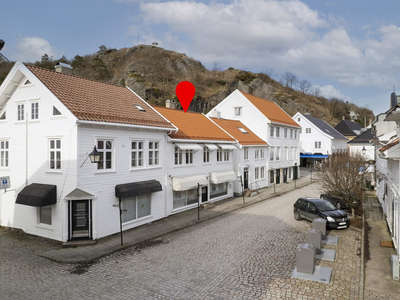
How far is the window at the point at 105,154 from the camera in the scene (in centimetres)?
1527

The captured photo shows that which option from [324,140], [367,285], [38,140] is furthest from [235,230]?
[324,140]

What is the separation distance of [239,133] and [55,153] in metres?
19.7

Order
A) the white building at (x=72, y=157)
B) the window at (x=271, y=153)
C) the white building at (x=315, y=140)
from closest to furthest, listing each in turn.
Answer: the white building at (x=72, y=157) → the window at (x=271, y=153) → the white building at (x=315, y=140)

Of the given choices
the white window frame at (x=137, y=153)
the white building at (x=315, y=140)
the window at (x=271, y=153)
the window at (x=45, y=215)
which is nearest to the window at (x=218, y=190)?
the white window frame at (x=137, y=153)

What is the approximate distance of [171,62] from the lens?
87.0m

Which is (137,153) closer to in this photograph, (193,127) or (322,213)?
(193,127)

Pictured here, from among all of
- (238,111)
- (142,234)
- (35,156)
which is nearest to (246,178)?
(238,111)

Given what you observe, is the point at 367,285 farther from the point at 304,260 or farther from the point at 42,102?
the point at 42,102

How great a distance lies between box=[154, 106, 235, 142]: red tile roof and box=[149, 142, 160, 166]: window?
1.65 meters

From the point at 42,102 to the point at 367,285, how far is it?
658 inches

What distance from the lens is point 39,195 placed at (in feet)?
46.7

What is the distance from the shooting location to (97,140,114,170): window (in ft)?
50.1

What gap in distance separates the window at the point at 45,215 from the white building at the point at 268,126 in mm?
20650

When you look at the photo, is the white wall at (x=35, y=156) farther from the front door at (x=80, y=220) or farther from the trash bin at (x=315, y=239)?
the trash bin at (x=315, y=239)
